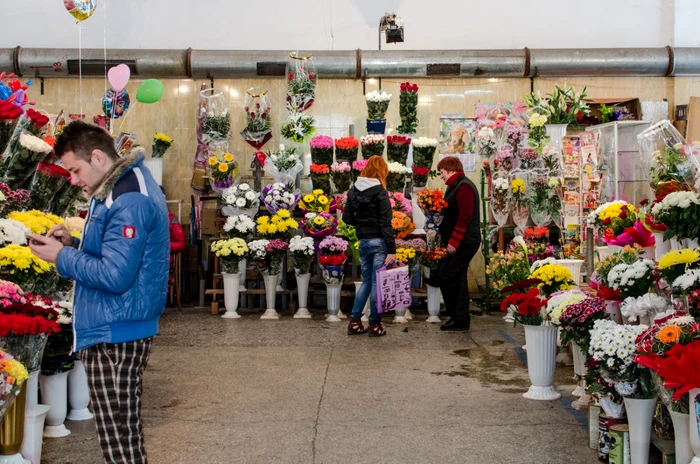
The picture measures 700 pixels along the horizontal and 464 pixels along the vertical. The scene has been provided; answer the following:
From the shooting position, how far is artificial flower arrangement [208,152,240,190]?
1038 centimetres

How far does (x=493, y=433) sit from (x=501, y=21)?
25.7ft

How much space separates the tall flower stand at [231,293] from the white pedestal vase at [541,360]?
4.62m

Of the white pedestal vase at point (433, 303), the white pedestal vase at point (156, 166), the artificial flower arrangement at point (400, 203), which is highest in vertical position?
the white pedestal vase at point (156, 166)

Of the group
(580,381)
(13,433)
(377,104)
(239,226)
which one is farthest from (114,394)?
(377,104)

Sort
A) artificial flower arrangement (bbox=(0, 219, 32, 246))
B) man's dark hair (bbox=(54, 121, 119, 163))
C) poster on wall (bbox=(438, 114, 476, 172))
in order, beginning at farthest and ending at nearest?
poster on wall (bbox=(438, 114, 476, 172))
artificial flower arrangement (bbox=(0, 219, 32, 246))
man's dark hair (bbox=(54, 121, 119, 163))

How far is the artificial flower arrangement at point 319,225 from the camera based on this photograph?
968cm

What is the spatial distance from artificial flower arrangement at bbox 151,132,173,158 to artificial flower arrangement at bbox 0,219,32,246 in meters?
6.06

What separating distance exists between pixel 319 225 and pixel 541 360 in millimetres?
4207

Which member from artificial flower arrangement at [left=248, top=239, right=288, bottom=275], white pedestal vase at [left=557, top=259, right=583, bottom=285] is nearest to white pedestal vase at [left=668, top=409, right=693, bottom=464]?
white pedestal vase at [left=557, top=259, right=583, bottom=285]

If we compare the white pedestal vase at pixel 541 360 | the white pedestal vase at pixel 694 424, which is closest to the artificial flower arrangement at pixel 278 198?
the white pedestal vase at pixel 541 360

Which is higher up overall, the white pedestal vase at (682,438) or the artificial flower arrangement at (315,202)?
the artificial flower arrangement at (315,202)

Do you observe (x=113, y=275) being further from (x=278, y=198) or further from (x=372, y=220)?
(x=278, y=198)

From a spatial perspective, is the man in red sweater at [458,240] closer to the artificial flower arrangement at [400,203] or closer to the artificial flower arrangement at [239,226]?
the artificial flower arrangement at [400,203]

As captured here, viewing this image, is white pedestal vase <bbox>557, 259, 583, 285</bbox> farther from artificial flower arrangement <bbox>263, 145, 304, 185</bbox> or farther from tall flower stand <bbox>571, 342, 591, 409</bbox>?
artificial flower arrangement <bbox>263, 145, 304, 185</bbox>
